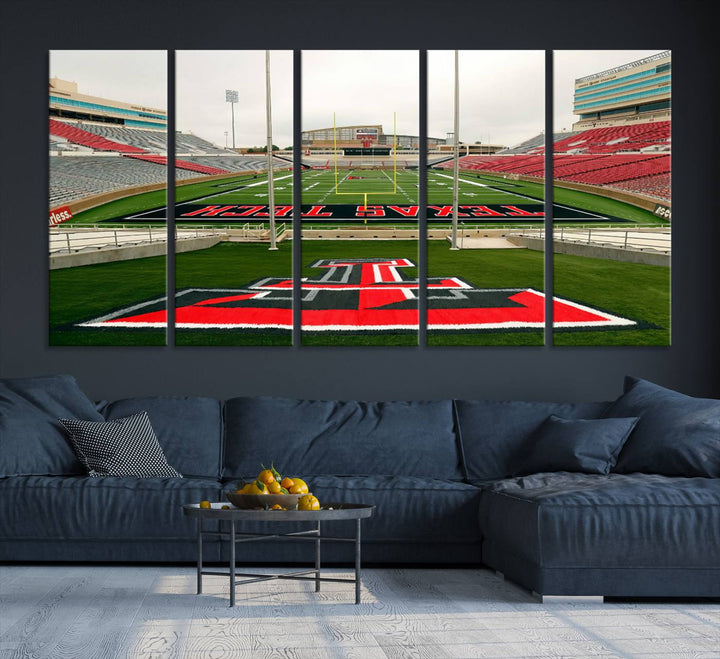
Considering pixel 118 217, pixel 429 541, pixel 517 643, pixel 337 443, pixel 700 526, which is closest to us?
pixel 517 643

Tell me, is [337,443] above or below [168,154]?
below

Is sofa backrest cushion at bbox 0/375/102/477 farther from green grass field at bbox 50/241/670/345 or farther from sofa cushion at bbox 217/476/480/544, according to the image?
sofa cushion at bbox 217/476/480/544

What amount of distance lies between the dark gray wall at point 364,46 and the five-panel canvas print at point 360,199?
0.31ft

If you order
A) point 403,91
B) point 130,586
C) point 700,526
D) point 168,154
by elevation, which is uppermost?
point 403,91

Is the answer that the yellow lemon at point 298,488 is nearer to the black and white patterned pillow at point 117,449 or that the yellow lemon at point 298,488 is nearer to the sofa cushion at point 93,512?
the sofa cushion at point 93,512

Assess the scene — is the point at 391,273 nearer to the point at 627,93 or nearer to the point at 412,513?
the point at 627,93

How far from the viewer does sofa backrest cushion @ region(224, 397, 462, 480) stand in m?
5.73

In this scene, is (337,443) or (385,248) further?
(385,248)

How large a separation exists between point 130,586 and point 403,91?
3776 mm

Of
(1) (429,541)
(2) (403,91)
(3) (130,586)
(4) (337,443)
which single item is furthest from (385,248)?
(3) (130,586)

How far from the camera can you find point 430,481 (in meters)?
5.22

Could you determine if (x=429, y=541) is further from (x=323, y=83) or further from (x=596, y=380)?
(x=323, y=83)

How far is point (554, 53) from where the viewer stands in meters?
6.77

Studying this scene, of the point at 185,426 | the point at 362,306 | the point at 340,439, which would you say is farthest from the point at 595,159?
the point at 185,426
